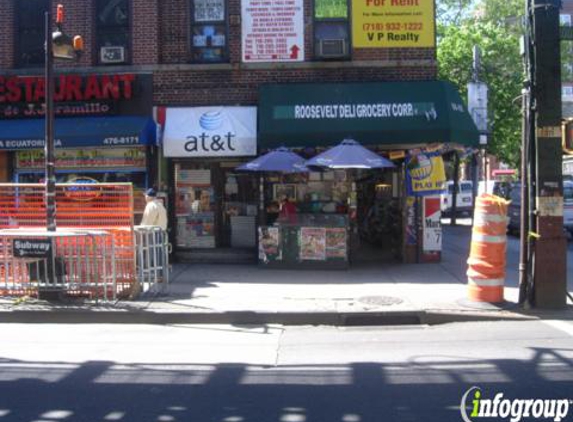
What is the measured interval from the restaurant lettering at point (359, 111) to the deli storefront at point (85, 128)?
10.6ft

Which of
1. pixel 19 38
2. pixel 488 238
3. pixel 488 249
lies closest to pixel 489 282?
pixel 488 249

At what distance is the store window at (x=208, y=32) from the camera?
13922mm

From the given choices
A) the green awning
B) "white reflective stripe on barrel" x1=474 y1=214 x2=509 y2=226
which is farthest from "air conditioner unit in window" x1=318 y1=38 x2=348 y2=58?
"white reflective stripe on barrel" x1=474 y1=214 x2=509 y2=226

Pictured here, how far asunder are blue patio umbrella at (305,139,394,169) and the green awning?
0.72 m

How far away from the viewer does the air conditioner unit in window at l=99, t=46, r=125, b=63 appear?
1400 centimetres

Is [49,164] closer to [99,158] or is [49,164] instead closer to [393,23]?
[99,158]

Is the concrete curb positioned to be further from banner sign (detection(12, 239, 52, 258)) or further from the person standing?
the person standing

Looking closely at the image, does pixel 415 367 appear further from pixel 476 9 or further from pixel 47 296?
pixel 476 9

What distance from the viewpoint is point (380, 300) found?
9508 mm

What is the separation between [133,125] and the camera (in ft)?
43.6

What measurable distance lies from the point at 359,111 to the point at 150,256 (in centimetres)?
534

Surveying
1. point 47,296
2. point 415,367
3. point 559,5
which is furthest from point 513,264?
point 47,296

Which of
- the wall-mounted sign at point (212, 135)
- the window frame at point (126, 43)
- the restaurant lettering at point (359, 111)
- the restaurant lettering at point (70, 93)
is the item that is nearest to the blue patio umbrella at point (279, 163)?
the wall-mounted sign at point (212, 135)

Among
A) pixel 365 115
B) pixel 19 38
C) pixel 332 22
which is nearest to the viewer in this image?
pixel 365 115
